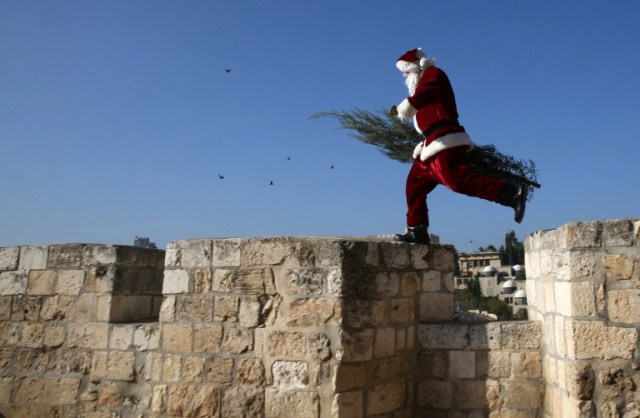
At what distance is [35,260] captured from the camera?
14.9ft

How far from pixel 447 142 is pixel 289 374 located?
200cm

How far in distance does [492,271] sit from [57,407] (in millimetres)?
44721

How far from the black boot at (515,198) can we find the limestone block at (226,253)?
193 cm

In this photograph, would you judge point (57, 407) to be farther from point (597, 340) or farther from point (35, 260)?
point (597, 340)

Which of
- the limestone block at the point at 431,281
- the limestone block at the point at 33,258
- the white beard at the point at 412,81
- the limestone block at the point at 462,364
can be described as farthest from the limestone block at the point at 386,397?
the limestone block at the point at 33,258

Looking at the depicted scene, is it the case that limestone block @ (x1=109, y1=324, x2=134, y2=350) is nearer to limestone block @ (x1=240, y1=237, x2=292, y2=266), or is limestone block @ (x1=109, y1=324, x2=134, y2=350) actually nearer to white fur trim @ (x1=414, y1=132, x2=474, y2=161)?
limestone block @ (x1=240, y1=237, x2=292, y2=266)

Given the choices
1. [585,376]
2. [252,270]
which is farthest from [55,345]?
[585,376]

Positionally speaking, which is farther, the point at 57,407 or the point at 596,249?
the point at 57,407

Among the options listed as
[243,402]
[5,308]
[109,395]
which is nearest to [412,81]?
[243,402]

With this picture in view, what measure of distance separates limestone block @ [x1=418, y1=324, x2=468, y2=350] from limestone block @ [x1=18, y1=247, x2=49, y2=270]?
134 inches

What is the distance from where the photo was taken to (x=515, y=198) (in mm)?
3439

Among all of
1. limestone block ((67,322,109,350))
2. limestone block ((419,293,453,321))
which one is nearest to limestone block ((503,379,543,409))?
limestone block ((419,293,453,321))

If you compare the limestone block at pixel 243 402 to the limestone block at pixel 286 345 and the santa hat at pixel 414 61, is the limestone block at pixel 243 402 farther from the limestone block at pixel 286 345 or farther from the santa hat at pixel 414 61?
the santa hat at pixel 414 61

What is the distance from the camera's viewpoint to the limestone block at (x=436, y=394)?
12.0ft
